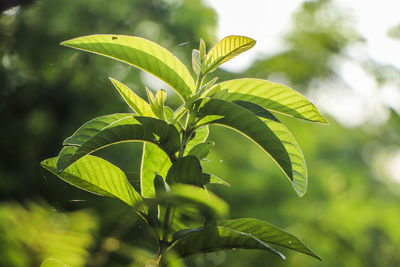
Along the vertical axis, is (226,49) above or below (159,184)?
above

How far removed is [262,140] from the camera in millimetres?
346

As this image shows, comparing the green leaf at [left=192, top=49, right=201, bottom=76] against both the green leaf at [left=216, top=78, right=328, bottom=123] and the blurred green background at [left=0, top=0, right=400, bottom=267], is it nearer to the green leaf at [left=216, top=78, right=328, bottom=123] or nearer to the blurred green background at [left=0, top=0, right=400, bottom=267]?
the green leaf at [left=216, top=78, right=328, bottom=123]

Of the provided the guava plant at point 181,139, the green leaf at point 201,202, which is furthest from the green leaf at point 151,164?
the green leaf at point 201,202

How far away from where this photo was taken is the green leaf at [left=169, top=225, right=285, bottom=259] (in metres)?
0.31

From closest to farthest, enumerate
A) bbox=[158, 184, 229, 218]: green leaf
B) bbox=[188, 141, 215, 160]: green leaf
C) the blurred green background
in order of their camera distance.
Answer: bbox=[158, 184, 229, 218]: green leaf, bbox=[188, 141, 215, 160]: green leaf, the blurred green background

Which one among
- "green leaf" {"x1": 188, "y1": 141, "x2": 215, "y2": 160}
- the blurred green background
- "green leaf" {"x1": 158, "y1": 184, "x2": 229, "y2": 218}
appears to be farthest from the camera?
the blurred green background

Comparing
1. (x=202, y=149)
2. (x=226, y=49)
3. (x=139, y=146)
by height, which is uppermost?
(x=226, y=49)

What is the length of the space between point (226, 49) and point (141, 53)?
85 millimetres

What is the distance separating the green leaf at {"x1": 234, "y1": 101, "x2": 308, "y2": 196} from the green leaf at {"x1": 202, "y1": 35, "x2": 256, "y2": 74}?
0.05 m

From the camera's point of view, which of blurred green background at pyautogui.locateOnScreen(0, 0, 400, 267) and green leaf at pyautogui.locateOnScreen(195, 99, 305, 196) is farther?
blurred green background at pyautogui.locateOnScreen(0, 0, 400, 267)

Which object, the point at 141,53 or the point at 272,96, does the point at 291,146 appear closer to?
the point at 272,96

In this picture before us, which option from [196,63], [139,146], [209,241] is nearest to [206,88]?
[196,63]

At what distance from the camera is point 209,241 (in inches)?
12.7

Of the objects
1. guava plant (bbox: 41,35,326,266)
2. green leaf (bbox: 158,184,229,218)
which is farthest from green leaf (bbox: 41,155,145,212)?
green leaf (bbox: 158,184,229,218)
